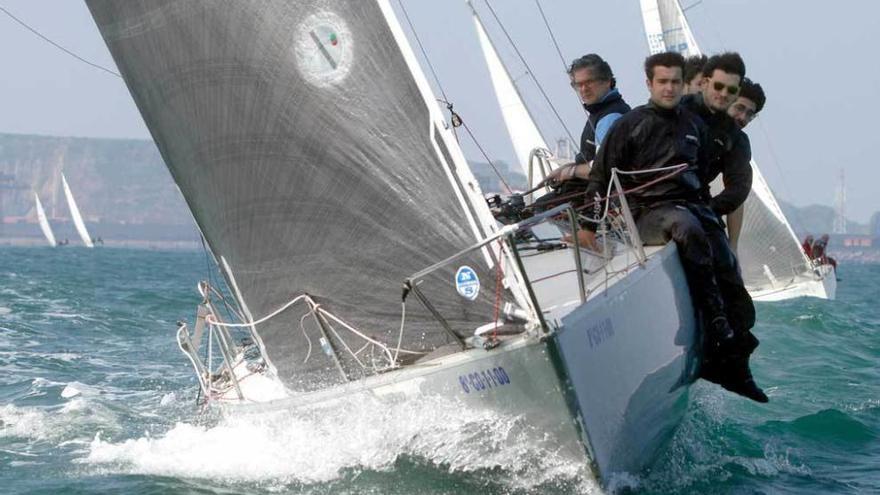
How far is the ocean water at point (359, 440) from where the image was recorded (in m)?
5.85

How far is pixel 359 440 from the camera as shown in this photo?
6090 millimetres

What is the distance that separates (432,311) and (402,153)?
741 mm

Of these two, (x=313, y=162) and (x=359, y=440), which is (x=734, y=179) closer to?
(x=313, y=162)

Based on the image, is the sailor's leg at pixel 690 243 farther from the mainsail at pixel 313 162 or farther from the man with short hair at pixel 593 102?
the mainsail at pixel 313 162

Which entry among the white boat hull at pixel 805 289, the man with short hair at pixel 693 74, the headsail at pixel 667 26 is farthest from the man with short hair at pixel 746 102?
the headsail at pixel 667 26

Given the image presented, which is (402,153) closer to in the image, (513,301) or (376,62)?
(376,62)

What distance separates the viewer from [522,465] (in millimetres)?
5668

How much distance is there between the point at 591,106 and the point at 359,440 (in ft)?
7.77

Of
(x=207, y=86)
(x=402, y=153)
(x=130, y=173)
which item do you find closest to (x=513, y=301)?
(x=402, y=153)

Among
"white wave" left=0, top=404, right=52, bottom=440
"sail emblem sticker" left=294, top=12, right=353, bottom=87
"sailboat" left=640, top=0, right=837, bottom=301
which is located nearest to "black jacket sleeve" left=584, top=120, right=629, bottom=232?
"sail emblem sticker" left=294, top=12, right=353, bottom=87

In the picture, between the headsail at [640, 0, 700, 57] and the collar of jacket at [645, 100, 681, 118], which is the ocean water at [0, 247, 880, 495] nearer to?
the collar of jacket at [645, 100, 681, 118]

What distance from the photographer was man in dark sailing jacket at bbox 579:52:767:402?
648cm

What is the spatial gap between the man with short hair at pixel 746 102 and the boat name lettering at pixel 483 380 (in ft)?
8.10

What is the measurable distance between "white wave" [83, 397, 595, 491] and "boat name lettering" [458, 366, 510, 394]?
119 millimetres
